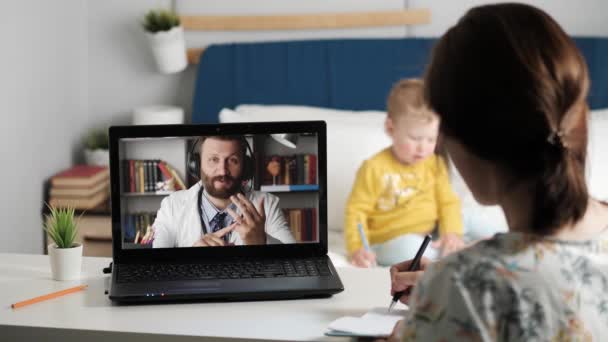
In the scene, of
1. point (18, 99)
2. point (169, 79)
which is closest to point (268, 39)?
point (169, 79)

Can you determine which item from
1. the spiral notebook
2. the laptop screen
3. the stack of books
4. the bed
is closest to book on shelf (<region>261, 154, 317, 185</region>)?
the laptop screen

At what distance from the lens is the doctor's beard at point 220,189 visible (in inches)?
59.6

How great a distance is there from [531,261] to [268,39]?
2455 millimetres

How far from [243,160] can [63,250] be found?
36 centimetres

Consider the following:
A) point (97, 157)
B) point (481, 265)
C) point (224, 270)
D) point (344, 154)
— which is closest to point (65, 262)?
point (224, 270)

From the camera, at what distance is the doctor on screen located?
4.98ft

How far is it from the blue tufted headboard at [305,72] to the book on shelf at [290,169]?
1561 millimetres

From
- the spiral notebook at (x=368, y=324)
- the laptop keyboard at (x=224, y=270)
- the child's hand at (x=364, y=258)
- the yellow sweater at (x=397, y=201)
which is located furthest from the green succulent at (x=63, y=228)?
the yellow sweater at (x=397, y=201)

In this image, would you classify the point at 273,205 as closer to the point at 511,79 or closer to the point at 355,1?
the point at 511,79

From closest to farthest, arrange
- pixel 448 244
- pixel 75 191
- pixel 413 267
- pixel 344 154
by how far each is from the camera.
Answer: pixel 413 267 < pixel 448 244 < pixel 344 154 < pixel 75 191

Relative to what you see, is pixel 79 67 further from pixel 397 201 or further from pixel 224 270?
pixel 224 270

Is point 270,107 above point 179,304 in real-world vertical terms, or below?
above

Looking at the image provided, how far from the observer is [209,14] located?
3232 millimetres

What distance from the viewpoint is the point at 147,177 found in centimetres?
149
